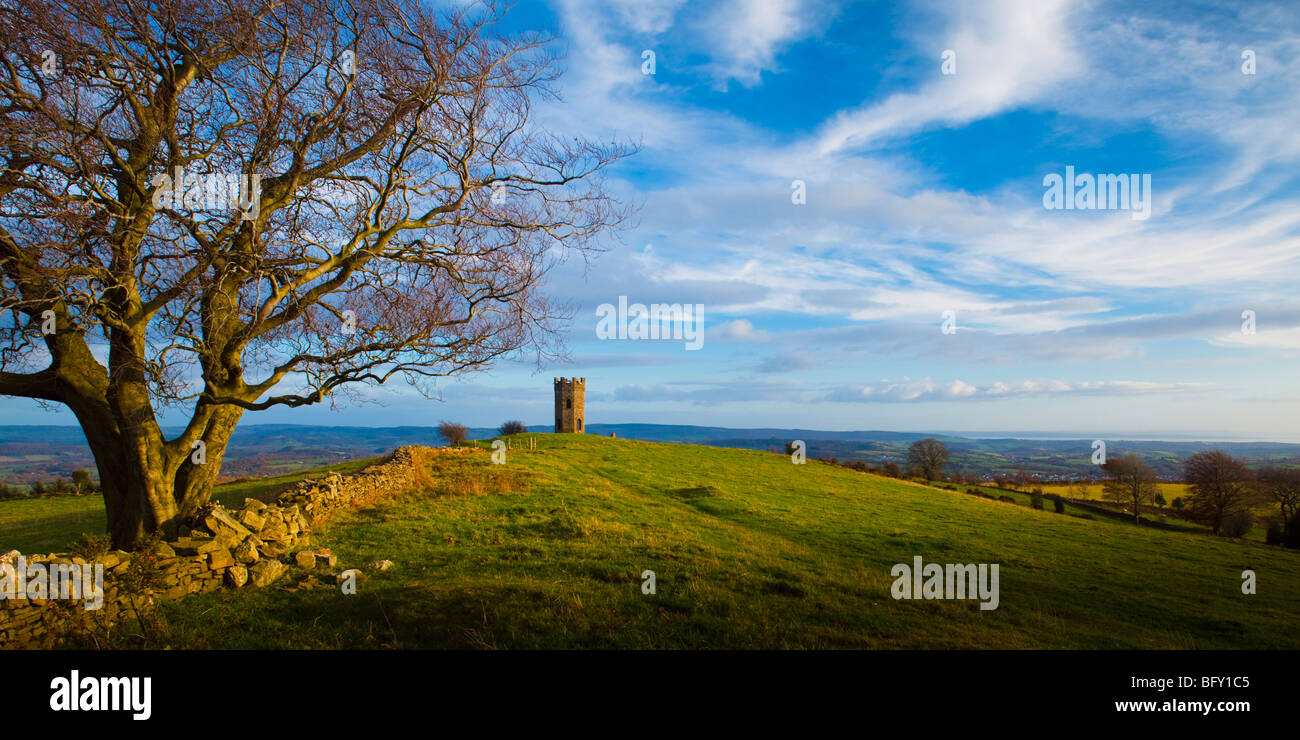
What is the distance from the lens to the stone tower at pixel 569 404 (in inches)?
2458

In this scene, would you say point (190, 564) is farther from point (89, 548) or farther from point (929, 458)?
point (929, 458)

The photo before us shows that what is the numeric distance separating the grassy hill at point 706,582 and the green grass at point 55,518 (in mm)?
7852

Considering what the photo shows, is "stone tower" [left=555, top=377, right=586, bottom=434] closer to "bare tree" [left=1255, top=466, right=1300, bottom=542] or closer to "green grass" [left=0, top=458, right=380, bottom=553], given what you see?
"green grass" [left=0, top=458, right=380, bottom=553]

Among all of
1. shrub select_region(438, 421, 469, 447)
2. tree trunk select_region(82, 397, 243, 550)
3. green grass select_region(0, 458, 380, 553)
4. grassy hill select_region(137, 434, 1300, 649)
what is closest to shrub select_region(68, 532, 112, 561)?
tree trunk select_region(82, 397, 243, 550)

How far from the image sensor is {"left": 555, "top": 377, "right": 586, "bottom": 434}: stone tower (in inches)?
2458

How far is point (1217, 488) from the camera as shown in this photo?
42219 millimetres

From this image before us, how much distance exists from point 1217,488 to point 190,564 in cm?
6275

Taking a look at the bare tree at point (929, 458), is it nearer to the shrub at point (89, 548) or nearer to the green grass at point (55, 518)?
the green grass at point (55, 518)

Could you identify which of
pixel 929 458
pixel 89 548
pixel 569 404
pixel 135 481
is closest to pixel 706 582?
pixel 89 548

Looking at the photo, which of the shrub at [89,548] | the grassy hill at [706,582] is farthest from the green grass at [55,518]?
the grassy hill at [706,582]
